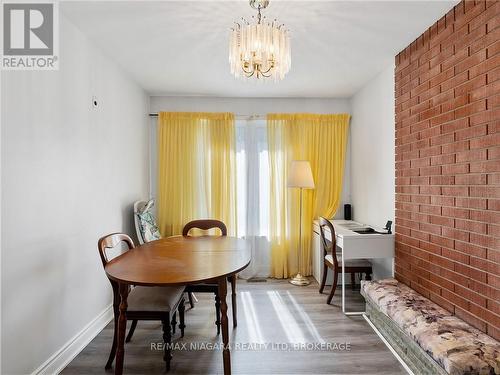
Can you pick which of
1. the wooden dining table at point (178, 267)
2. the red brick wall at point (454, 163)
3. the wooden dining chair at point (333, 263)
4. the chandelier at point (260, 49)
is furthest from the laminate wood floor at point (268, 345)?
the chandelier at point (260, 49)

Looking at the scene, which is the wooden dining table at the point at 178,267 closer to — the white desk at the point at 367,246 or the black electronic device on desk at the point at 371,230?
the white desk at the point at 367,246

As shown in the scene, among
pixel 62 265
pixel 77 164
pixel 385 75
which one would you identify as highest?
pixel 385 75

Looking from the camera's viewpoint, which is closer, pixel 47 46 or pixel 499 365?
pixel 499 365

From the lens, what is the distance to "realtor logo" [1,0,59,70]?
1836 mm

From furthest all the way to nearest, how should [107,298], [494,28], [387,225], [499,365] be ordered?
[387,225] → [107,298] → [494,28] → [499,365]

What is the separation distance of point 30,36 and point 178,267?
6.19 ft

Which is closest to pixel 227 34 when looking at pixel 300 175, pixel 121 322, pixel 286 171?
pixel 300 175

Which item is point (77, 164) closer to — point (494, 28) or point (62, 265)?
point (62, 265)

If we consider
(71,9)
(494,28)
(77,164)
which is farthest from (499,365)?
(71,9)

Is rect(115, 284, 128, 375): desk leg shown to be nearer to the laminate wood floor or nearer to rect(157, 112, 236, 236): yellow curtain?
the laminate wood floor

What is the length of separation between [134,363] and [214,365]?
2.00ft

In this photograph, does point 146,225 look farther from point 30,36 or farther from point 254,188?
point 30,36

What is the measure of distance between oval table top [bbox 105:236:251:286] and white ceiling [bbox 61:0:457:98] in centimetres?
181

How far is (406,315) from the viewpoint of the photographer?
7.13ft
